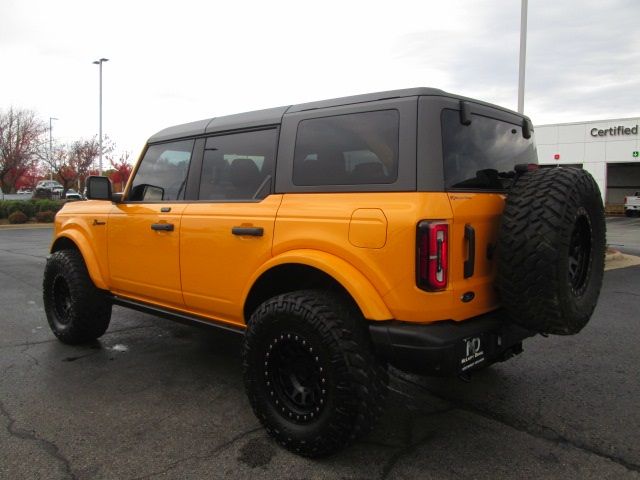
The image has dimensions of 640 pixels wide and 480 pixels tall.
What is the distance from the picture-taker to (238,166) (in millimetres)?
3596

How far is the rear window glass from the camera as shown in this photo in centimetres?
278

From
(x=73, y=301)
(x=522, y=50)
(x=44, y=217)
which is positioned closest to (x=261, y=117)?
(x=73, y=301)

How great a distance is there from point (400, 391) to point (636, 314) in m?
4.00

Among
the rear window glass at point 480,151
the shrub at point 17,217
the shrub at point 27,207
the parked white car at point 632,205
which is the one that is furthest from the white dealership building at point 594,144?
the rear window glass at point 480,151

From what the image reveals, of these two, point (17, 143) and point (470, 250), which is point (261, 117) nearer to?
point (470, 250)

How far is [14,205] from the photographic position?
81.7ft

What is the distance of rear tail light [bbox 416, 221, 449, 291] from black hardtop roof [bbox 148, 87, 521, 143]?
75 centimetres

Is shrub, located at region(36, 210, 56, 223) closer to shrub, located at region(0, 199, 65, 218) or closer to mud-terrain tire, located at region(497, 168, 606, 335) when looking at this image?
shrub, located at region(0, 199, 65, 218)

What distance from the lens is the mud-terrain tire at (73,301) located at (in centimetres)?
464

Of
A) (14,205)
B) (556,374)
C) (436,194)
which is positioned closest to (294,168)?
(436,194)

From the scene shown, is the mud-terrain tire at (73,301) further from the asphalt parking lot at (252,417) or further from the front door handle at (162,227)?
the front door handle at (162,227)

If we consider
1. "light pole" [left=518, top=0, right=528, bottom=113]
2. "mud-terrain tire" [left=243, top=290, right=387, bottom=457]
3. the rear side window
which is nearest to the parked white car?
"light pole" [left=518, top=0, right=528, bottom=113]

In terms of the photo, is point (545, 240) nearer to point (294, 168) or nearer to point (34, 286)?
point (294, 168)

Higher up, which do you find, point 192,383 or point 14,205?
point 14,205
